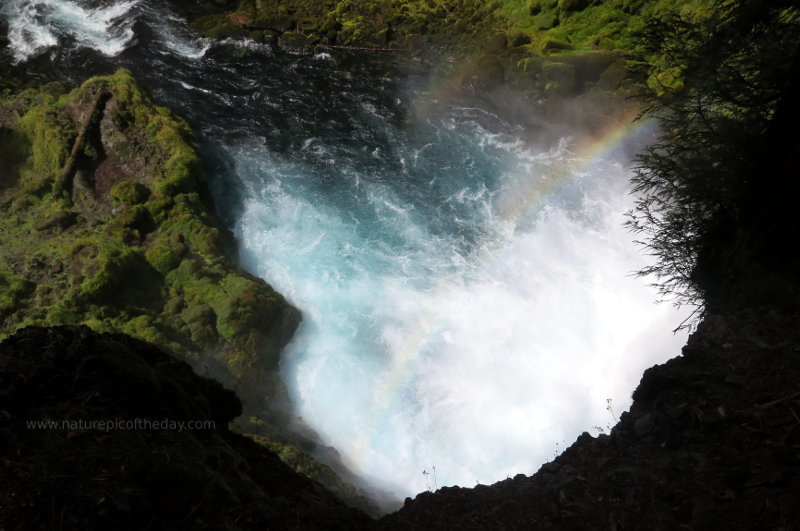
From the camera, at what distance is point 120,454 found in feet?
11.6

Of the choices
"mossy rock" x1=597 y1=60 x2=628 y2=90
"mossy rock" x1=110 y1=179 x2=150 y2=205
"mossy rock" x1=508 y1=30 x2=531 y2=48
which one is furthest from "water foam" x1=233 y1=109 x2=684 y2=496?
"mossy rock" x1=508 y1=30 x2=531 y2=48

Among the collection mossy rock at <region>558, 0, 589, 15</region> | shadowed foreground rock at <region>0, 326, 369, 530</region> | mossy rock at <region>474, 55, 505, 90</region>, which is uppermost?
mossy rock at <region>558, 0, 589, 15</region>

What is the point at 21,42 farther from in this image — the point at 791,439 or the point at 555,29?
the point at 791,439

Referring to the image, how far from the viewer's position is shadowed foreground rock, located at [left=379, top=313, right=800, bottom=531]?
4.05 meters

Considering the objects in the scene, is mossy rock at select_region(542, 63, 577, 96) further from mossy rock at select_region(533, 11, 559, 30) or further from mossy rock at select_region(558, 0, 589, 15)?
mossy rock at select_region(558, 0, 589, 15)

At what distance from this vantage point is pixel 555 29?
74.3 feet

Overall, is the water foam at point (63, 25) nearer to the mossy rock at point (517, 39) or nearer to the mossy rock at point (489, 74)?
the mossy rock at point (489, 74)

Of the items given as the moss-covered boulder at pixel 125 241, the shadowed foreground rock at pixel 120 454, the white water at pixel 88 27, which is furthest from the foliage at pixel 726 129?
the white water at pixel 88 27

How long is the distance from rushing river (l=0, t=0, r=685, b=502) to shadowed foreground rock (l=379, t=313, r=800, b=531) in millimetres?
3738

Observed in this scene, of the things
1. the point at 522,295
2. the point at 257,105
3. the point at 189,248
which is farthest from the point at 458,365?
the point at 257,105

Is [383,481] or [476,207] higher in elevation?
[476,207]

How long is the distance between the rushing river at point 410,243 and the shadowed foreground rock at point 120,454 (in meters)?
6.49

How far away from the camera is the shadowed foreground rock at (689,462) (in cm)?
405

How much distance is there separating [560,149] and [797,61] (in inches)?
→ 511
